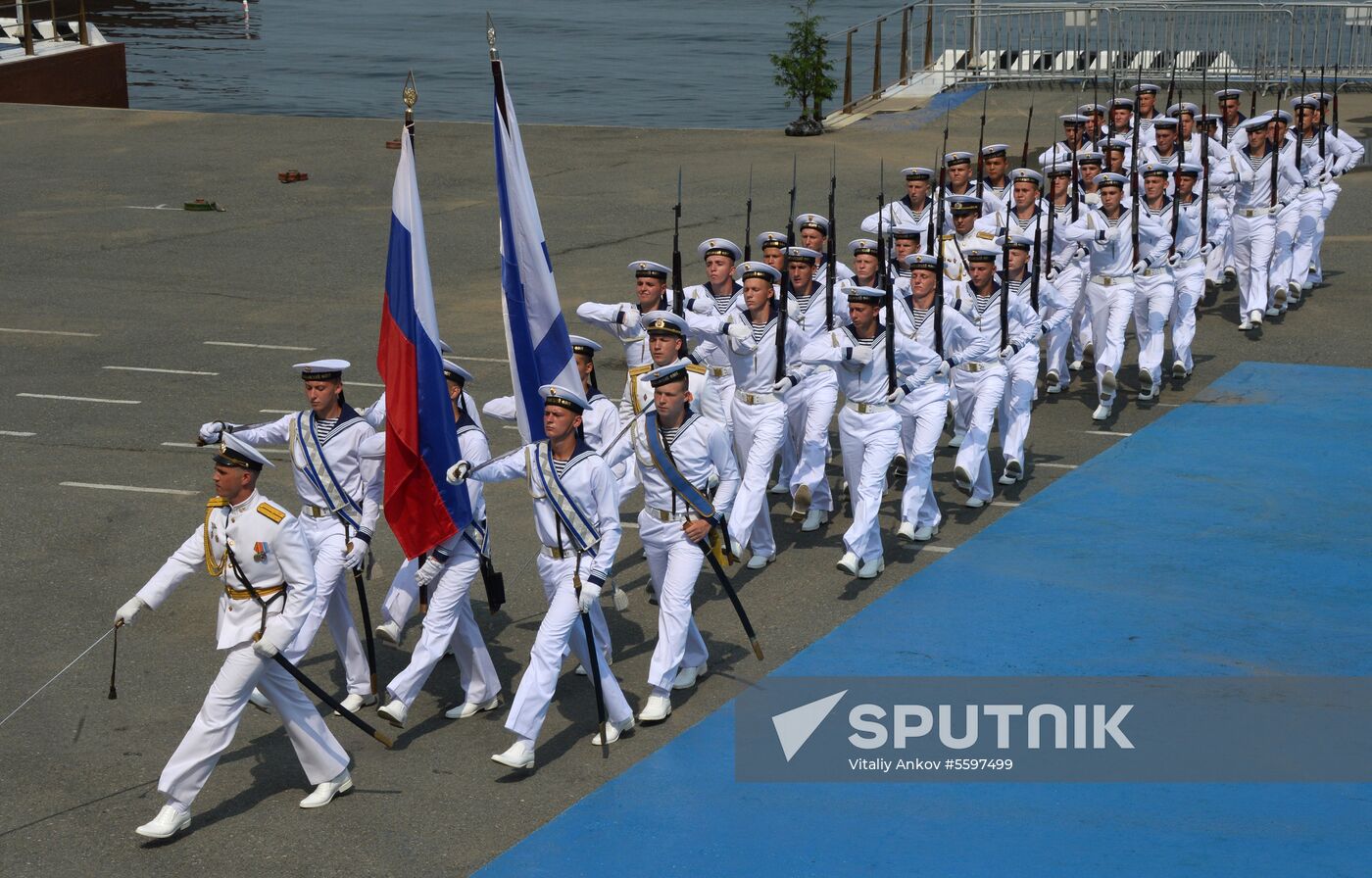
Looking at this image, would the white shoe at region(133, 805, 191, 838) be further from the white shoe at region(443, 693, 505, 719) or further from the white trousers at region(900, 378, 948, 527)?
the white trousers at region(900, 378, 948, 527)

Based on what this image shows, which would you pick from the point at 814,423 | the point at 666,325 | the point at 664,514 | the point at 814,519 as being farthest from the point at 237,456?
the point at 814,519

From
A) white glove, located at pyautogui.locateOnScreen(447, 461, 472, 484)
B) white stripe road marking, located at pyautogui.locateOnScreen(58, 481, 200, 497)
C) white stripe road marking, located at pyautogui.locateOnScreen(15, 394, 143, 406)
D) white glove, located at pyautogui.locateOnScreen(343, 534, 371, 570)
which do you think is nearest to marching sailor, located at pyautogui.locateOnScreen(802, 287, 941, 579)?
white glove, located at pyautogui.locateOnScreen(447, 461, 472, 484)

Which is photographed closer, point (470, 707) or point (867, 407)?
point (470, 707)

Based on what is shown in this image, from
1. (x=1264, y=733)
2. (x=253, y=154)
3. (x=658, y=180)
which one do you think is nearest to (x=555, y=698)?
(x=1264, y=733)

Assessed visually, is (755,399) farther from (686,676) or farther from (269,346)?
(269,346)

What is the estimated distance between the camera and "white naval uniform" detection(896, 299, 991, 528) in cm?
1255

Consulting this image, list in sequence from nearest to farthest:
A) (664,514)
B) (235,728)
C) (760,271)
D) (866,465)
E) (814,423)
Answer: (235,728) < (664,514) < (866,465) < (760,271) < (814,423)

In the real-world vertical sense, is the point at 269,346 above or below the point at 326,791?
above

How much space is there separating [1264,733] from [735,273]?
5.87 meters

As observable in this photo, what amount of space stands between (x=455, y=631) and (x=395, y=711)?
1.98 feet

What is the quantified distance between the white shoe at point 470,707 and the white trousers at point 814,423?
3673 millimetres

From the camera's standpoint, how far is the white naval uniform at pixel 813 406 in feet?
42.5

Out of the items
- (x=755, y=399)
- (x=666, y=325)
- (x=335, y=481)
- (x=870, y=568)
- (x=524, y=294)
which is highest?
(x=524, y=294)

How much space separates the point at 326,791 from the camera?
8.78 meters
